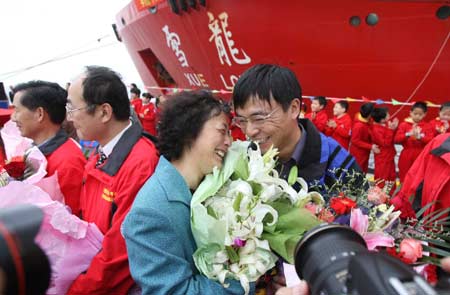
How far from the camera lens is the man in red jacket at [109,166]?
5.55ft

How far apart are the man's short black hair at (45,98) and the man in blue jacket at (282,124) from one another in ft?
4.78

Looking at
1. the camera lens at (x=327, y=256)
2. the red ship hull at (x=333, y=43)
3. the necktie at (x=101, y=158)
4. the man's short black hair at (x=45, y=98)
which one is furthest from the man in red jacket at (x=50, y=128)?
the red ship hull at (x=333, y=43)

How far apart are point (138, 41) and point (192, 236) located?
12.6 metres

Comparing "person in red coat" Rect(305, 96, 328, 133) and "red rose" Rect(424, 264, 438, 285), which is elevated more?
"red rose" Rect(424, 264, 438, 285)

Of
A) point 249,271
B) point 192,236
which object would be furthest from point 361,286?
point 192,236

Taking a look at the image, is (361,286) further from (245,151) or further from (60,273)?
(60,273)

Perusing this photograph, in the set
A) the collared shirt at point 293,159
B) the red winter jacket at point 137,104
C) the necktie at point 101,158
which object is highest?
the necktie at point 101,158

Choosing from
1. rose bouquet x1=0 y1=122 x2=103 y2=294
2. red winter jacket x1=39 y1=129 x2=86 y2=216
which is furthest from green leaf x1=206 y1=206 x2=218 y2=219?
red winter jacket x1=39 y1=129 x2=86 y2=216

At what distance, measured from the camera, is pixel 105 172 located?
186 cm

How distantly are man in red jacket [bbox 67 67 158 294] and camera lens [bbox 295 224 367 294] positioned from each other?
100cm

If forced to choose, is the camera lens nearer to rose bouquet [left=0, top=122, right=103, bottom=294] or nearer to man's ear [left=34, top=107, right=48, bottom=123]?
rose bouquet [left=0, top=122, right=103, bottom=294]

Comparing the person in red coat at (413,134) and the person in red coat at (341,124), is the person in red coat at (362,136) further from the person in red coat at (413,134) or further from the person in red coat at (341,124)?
the person in red coat at (413,134)

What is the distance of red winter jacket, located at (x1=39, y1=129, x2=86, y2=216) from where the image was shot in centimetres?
221

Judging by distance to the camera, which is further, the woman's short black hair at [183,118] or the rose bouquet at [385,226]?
the woman's short black hair at [183,118]
